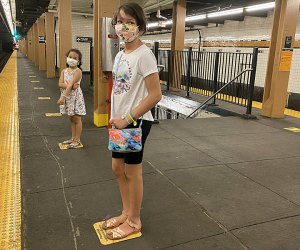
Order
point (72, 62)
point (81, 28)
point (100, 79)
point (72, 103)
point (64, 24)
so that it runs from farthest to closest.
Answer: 1. point (81, 28)
2. point (64, 24)
3. point (100, 79)
4. point (72, 103)
5. point (72, 62)

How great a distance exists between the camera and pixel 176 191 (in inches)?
125

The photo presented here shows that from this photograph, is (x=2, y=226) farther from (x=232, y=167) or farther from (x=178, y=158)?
(x=232, y=167)

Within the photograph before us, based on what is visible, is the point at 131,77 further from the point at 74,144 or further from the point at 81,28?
the point at 81,28

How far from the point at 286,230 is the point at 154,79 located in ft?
5.71

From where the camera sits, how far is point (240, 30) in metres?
14.1

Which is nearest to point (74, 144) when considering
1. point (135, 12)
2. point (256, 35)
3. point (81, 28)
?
point (135, 12)

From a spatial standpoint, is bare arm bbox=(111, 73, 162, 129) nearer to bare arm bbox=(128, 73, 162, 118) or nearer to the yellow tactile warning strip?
bare arm bbox=(128, 73, 162, 118)

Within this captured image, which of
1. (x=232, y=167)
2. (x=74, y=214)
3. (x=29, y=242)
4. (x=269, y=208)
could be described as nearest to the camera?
(x=29, y=242)

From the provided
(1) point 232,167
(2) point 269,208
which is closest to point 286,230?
(2) point 269,208

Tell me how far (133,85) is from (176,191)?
60.7 inches

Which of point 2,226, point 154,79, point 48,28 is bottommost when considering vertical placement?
point 2,226

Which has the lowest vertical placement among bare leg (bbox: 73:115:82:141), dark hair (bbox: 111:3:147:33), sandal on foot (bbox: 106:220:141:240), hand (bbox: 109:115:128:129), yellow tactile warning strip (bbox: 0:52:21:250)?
yellow tactile warning strip (bbox: 0:52:21:250)

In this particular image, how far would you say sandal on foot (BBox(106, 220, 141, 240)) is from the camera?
7.59 ft

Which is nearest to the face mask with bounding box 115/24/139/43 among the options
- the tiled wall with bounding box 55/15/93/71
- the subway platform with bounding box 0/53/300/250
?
the subway platform with bounding box 0/53/300/250
